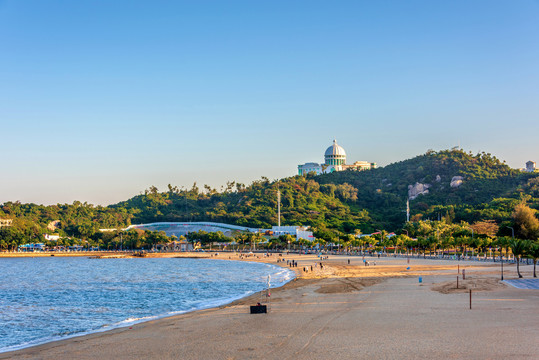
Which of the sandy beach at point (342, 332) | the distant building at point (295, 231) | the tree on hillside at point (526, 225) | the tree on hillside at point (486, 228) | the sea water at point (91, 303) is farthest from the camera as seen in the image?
the distant building at point (295, 231)

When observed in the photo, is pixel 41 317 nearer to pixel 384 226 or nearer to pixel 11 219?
pixel 384 226

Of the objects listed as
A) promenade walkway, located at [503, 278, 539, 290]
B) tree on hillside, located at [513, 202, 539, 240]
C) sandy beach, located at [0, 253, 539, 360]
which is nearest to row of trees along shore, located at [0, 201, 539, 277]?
tree on hillside, located at [513, 202, 539, 240]

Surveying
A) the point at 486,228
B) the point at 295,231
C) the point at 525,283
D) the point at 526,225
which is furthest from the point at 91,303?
the point at 295,231

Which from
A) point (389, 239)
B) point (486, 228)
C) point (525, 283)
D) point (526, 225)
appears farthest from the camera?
point (486, 228)

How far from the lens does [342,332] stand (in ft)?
81.3

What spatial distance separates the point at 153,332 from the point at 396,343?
44.6 feet

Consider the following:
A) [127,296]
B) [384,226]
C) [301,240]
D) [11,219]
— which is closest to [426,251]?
[301,240]

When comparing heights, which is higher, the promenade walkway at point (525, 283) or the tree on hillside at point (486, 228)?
the tree on hillside at point (486, 228)

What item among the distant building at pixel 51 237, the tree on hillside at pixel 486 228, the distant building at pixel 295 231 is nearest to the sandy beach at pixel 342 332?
the tree on hillside at pixel 486 228

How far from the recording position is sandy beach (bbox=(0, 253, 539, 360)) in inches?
816

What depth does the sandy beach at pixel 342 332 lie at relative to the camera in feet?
68.0

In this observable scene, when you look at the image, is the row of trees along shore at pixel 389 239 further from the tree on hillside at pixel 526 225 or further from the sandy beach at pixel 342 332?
the sandy beach at pixel 342 332

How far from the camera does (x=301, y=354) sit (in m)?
20.4

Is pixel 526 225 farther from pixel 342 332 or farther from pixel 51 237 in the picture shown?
pixel 51 237
